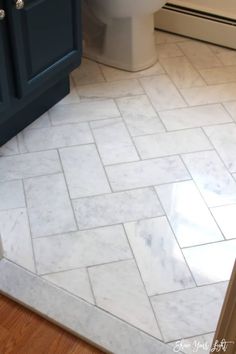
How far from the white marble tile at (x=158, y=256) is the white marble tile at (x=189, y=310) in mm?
29

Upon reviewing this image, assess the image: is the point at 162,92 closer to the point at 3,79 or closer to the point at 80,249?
the point at 3,79

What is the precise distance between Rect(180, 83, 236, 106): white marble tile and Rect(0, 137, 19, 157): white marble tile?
2.60 feet

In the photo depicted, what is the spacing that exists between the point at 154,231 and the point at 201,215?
0.18 meters

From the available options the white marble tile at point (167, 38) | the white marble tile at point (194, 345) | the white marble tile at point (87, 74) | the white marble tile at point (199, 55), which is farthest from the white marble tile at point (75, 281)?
the white marble tile at point (167, 38)

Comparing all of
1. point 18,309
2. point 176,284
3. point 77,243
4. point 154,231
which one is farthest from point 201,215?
point 18,309

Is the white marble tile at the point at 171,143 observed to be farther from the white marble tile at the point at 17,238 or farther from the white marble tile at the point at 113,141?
the white marble tile at the point at 17,238

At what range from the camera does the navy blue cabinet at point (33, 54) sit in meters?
1.51

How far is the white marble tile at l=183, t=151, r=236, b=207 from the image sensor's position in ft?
5.22

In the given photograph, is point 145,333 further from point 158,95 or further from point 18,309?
point 158,95

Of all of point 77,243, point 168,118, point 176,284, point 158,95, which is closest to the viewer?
point 176,284

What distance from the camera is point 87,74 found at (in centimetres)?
224

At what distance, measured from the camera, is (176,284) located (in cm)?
132

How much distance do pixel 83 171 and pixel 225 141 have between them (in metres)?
0.59

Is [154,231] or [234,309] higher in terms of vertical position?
[234,309]
